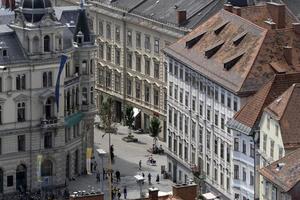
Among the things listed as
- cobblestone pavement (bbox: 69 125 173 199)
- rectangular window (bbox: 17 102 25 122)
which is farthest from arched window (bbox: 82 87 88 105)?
rectangular window (bbox: 17 102 25 122)

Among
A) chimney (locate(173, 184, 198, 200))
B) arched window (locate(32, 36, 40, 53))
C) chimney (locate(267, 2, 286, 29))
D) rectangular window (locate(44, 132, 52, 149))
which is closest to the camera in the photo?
chimney (locate(173, 184, 198, 200))

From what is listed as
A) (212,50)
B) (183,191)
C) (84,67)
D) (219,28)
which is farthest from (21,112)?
(183,191)

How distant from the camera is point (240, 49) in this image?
168125 millimetres

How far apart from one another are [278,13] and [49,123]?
3296 centimetres

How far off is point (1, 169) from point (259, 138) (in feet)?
126

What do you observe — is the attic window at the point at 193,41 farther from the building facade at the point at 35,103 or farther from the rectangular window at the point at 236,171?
the rectangular window at the point at 236,171

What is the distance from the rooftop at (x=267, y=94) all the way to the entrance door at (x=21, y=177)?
114 feet

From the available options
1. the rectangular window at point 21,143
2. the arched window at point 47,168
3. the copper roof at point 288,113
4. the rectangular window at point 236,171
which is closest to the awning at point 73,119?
the arched window at point 47,168

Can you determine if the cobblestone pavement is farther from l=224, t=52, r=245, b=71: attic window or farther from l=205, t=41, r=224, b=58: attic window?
l=224, t=52, r=245, b=71: attic window

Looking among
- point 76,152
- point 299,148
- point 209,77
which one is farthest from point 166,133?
point 299,148

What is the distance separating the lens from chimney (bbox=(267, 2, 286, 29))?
17788 cm

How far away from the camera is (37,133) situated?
17988 cm

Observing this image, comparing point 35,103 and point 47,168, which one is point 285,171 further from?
point 47,168

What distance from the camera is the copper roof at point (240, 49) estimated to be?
16250cm
